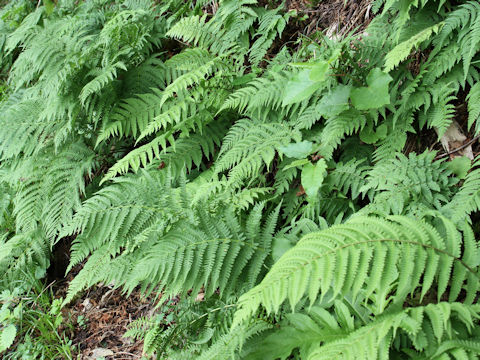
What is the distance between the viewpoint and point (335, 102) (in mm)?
2533

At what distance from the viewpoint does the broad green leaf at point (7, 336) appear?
3.29 m

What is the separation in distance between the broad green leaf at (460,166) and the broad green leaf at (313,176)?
2.22 feet

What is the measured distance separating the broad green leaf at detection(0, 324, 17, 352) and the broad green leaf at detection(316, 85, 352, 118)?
9.96 ft

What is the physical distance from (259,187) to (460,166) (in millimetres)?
1289

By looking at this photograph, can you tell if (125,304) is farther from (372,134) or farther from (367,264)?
(367,264)

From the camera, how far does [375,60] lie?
2.60 meters

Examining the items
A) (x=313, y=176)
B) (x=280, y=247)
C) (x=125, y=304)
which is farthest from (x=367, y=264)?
(x=125, y=304)

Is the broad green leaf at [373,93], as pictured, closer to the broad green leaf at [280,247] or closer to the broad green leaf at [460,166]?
the broad green leaf at [460,166]

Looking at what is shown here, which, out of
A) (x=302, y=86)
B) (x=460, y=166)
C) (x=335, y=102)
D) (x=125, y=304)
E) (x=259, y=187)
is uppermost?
(x=302, y=86)

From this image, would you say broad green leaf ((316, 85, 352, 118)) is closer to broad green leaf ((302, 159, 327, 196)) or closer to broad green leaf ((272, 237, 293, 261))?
broad green leaf ((302, 159, 327, 196))

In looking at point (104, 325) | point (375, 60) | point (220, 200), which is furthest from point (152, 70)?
point (104, 325)

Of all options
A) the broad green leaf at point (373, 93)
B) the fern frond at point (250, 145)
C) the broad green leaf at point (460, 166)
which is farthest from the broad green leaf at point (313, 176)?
the broad green leaf at point (460, 166)

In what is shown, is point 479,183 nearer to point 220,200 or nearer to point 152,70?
point 220,200

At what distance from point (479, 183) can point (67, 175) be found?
3270mm
